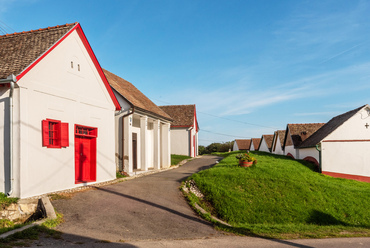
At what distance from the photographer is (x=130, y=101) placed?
17.4 meters

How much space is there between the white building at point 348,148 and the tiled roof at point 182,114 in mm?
15440

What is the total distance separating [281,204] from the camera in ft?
39.2

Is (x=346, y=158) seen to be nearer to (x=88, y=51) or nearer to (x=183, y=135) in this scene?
(x=183, y=135)

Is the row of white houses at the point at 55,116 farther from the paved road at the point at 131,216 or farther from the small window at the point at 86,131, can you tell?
the paved road at the point at 131,216

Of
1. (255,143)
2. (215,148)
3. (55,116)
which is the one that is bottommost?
(215,148)

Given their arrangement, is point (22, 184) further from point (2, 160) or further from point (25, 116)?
point (25, 116)

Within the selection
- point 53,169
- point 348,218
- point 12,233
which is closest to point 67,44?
point 53,169

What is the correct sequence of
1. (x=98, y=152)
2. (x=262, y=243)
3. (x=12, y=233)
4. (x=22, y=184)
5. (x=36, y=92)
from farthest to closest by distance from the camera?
(x=98, y=152)
(x=36, y=92)
(x=22, y=184)
(x=262, y=243)
(x=12, y=233)

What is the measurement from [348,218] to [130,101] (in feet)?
38.6

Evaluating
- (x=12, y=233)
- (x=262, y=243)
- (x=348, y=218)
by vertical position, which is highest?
(x=12, y=233)

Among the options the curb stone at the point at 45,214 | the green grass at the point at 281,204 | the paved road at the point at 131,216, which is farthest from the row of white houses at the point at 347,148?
A: the curb stone at the point at 45,214

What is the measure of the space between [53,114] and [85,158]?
3078 mm

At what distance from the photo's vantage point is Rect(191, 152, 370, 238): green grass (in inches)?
362

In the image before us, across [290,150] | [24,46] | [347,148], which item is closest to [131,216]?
[24,46]
